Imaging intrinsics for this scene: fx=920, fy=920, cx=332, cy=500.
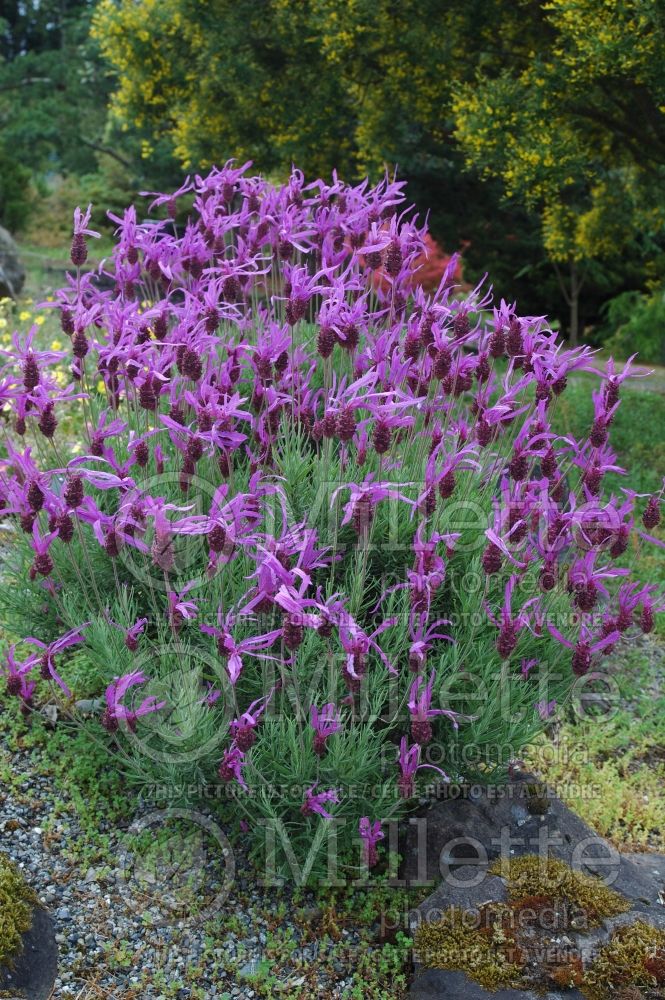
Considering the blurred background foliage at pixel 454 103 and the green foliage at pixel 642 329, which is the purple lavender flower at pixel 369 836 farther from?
the green foliage at pixel 642 329

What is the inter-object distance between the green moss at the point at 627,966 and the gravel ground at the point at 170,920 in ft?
1.80

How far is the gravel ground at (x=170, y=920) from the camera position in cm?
250

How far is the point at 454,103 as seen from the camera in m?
6.97

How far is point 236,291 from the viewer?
3.25 m

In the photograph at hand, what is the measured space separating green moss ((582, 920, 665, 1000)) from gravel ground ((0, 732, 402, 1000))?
55 centimetres

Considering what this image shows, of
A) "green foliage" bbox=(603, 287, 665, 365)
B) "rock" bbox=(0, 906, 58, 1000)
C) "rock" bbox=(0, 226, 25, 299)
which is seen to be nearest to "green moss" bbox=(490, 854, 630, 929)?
"rock" bbox=(0, 906, 58, 1000)

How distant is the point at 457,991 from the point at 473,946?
4.8 inches

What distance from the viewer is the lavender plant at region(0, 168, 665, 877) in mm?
2393

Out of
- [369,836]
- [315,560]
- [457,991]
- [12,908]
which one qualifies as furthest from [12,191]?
[457,991]

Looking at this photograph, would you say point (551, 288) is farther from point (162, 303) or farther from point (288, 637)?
point (288, 637)

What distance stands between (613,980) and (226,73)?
747 cm

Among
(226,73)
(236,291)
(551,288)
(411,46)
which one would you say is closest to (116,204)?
(551,288)

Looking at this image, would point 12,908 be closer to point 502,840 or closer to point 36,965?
point 36,965

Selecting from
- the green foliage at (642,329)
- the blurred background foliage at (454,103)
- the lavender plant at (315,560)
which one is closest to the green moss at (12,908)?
the lavender plant at (315,560)
